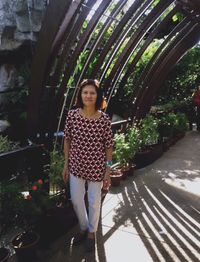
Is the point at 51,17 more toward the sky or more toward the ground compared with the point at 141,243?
more toward the sky

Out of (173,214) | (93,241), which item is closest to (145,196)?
(173,214)

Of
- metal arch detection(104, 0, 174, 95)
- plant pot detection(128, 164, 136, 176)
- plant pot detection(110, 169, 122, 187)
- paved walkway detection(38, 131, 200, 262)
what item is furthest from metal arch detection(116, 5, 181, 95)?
paved walkway detection(38, 131, 200, 262)

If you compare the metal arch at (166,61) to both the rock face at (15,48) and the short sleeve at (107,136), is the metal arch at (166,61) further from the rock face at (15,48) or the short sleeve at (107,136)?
the short sleeve at (107,136)

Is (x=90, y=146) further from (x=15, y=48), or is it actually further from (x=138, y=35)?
(x=15, y=48)

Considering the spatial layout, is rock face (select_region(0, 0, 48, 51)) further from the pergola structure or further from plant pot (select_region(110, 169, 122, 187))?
plant pot (select_region(110, 169, 122, 187))

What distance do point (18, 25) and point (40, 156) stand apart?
803 cm

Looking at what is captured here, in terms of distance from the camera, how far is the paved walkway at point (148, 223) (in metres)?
4.04

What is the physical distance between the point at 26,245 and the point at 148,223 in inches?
74.3

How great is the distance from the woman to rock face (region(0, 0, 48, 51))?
8.41m

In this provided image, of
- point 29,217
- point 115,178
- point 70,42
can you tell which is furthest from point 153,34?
point 29,217

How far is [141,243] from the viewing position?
14.2ft

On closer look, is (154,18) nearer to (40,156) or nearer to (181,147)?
(40,156)

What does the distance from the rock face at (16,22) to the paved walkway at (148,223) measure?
6736mm

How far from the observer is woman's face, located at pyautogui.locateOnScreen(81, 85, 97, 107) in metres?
3.86
